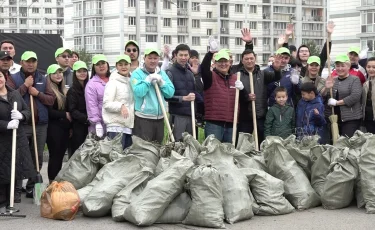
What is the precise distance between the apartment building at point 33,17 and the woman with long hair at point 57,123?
10603cm

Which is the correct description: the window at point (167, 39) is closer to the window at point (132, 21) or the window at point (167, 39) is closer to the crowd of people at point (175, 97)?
the window at point (132, 21)

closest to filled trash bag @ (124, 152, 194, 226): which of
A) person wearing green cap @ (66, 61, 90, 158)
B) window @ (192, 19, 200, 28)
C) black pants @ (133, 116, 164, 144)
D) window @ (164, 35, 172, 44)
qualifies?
black pants @ (133, 116, 164, 144)

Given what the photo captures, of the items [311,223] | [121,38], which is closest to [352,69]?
[311,223]

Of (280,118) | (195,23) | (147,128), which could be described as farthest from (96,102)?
(195,23)

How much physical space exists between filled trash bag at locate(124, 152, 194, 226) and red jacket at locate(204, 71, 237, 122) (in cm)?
188

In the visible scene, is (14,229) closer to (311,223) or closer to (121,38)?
(311,223)

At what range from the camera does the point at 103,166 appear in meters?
8.47

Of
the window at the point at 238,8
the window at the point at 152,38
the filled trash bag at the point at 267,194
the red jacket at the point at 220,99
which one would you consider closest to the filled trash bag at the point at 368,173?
the filled trash bag at the point at 267,194

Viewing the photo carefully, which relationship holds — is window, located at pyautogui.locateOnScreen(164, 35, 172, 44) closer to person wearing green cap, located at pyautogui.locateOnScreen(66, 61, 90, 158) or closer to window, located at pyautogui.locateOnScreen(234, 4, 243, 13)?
window, located at pyautogui.locateOnScreen(234, 4, 243, 13)

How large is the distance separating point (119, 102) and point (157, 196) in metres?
2.00

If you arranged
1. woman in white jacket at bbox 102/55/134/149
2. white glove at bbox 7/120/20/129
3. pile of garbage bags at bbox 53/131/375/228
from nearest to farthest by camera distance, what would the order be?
pile of garbage bags at bbox 53/131/375/228 → white glove at bbox 7/120/20/129 → woman in white jacket at bbox 102/55/134/149

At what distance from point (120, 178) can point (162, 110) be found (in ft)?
4.48

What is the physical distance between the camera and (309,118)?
31.1 feet

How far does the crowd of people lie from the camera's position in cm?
909
